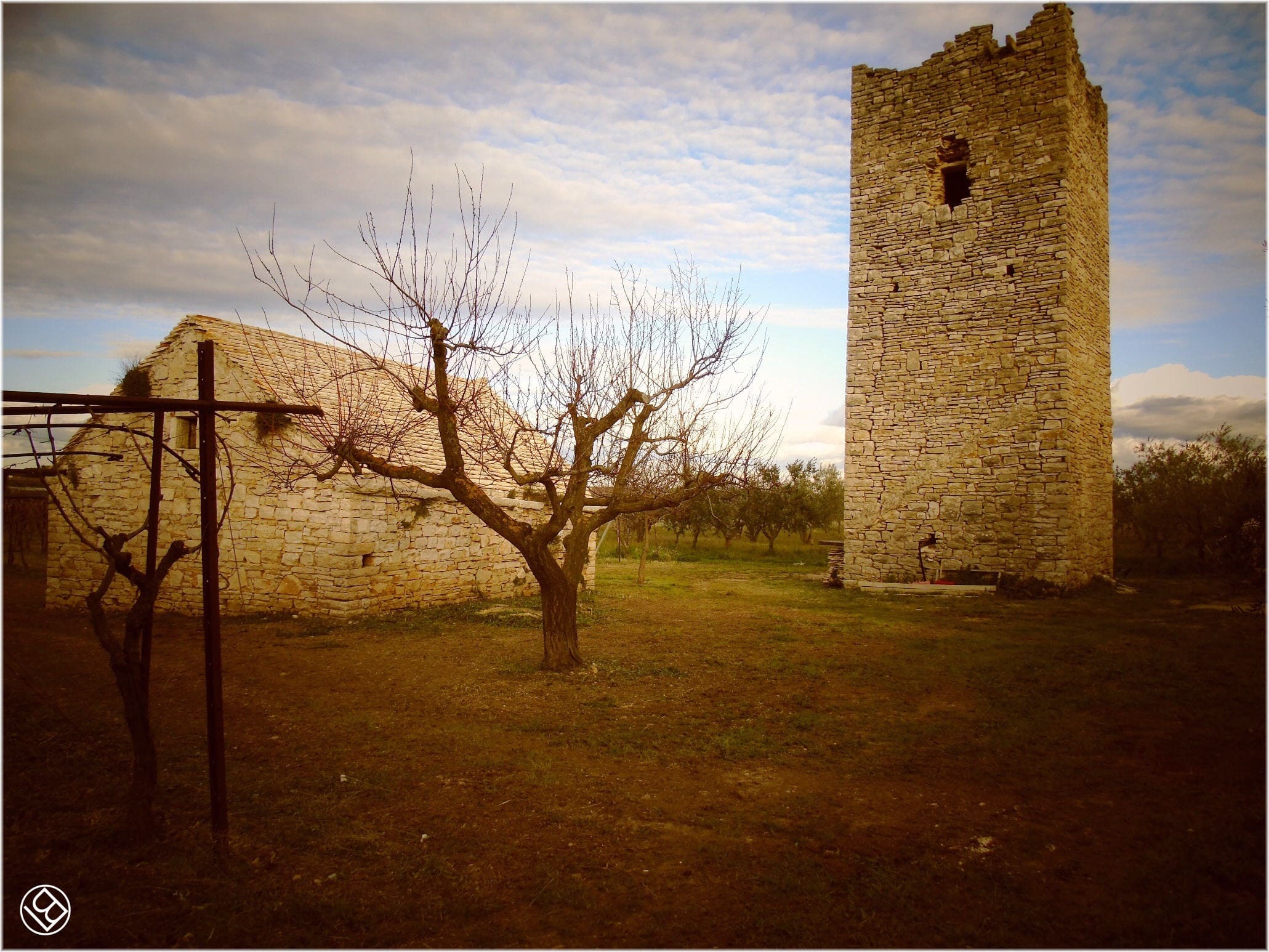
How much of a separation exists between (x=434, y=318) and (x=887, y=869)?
248 inches

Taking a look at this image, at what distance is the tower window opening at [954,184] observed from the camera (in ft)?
49.5

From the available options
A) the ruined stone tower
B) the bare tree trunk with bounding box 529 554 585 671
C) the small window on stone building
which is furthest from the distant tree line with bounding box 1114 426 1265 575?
the small window on stone building

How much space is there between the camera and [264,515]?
11461 millimetres

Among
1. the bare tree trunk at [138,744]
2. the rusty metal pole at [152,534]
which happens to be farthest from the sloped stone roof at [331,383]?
the bare tree trunk at [138,744]

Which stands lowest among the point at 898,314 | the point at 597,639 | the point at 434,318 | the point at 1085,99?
the point at 597,639

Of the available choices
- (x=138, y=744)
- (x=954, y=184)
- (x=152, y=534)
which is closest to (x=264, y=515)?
(x=152, y=534)

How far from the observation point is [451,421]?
7.40 metres

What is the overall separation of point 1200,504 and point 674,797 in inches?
638

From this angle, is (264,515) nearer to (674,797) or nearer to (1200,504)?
(674,797)

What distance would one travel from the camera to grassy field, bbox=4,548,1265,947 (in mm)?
3422

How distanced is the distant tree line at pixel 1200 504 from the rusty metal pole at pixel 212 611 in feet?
27.2

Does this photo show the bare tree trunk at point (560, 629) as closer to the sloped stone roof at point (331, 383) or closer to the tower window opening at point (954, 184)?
the sloped stone roof at point (331, 383)

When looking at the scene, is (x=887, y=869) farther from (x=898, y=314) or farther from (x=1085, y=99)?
(x=1085, y=99)

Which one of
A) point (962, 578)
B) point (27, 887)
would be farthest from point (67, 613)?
point (962, 578)
